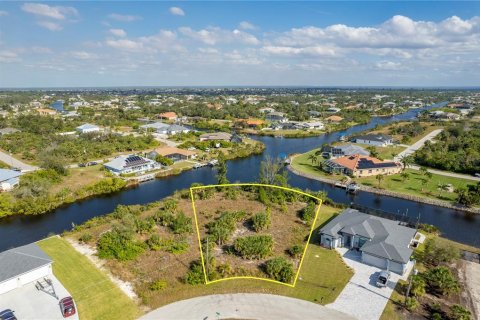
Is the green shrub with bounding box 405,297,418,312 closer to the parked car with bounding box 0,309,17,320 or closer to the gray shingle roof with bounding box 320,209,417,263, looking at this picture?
the gray shingle roof with bounding box 320,209,417,263

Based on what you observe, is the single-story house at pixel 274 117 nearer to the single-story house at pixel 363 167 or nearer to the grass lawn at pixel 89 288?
the single-story house at pixel 363 167

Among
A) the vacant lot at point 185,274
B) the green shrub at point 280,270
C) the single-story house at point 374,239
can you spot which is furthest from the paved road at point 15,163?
the single-story house at point 374,239

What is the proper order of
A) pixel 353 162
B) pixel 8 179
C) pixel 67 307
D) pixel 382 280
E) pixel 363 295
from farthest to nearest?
pixel 353 162, pixel 8 179, pixel 382 280, pixel 363 295, pixel 67 307

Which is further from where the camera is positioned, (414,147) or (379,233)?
(414,147)

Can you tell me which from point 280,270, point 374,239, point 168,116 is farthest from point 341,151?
point 168,116

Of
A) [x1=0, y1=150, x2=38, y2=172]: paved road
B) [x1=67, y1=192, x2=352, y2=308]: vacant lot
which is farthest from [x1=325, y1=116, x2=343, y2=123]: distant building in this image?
[x1=0, y1=150, x2=38, y2=172]: paved road

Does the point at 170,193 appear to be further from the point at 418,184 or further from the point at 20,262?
the point at 418,184

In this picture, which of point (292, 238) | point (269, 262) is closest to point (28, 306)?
point (269, 262)
